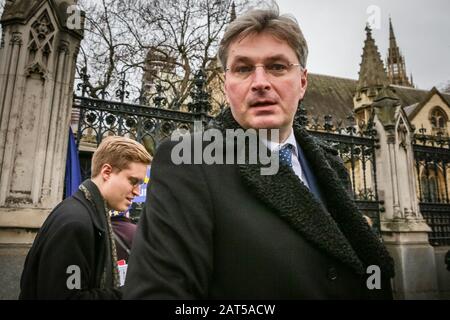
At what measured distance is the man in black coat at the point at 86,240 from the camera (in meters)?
1.55

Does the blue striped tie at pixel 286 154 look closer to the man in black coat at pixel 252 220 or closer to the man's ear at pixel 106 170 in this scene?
the man in black coat at pixel 252 220

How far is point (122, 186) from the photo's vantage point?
213 cm

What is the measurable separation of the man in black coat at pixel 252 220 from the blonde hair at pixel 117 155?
97cm

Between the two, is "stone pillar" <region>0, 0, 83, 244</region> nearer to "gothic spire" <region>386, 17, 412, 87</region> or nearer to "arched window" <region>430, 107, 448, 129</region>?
"arched window" <region>430, 107, 448, 129</region>

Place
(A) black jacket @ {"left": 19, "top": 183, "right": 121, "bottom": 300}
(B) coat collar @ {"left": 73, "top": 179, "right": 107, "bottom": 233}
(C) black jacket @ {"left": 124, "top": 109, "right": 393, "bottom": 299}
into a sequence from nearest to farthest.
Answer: (C) black jacket @ {"left": 124, "top": 109, "right": 393, "bottom": 299}, (A) black jacket @ {"left": 19, "top": 183, "right": 121, "bottom": 300}, (B) coat collar @ {"left": 73, "top": 179, "right": 107, "bottom": 233}

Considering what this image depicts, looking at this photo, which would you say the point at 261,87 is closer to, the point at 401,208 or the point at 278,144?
the point at 278,144

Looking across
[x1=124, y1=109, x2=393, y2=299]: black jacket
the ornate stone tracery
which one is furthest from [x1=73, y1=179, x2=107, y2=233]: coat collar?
the ornate stone tracery

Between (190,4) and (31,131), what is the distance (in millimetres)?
9214

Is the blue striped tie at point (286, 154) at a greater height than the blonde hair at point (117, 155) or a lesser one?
lesser

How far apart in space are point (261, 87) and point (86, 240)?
3.75 feet

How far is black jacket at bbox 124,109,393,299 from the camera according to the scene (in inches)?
38.3

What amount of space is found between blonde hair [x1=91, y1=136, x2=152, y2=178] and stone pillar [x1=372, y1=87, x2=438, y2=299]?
241 inches

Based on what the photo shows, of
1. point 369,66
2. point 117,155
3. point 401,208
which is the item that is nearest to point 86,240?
point 117,155

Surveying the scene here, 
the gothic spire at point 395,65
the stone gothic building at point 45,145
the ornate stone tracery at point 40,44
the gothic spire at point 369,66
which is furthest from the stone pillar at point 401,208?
the gothic spire at point 395,65
